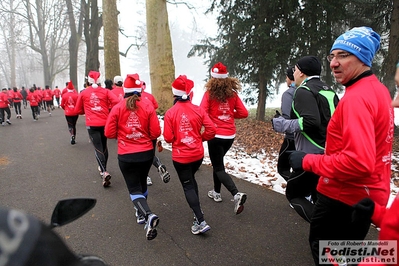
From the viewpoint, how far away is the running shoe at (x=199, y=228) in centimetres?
366

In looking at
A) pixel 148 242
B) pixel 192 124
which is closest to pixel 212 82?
pixel 192 124

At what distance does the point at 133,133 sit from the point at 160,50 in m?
9.01

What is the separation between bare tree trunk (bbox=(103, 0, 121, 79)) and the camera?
44.3 feet

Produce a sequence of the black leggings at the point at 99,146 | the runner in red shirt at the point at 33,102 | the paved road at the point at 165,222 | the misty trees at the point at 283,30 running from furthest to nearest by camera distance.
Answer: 1. the runner in red shirt at the point at 33,102
2. the misty trees at the point at 283,30
3. the black leggings at the point at 99,146
4. the paved road at the point at 165,222

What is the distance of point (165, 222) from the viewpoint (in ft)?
13.5

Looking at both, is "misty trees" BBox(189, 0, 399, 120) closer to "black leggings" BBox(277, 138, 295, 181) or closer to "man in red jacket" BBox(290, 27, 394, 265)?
"black leggings" BBox(277, 138, 295, 181)

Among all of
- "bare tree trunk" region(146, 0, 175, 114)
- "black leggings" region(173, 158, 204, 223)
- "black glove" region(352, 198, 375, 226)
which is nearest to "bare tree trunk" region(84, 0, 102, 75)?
"bare tree trunk" region(146, 0, 175, 114)

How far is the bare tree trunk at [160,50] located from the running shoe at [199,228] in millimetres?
9115

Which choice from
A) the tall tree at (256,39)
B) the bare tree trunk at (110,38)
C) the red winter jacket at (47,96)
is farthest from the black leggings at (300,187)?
the red winter jacket at (47,96)

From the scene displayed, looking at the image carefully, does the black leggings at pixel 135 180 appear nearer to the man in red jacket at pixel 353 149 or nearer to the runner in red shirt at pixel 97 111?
the runner in red shirt at pixel 97 111

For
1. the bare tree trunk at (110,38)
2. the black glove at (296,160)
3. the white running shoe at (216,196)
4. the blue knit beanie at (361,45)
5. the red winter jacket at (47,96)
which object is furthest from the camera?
the red winter jacket at (47,96)

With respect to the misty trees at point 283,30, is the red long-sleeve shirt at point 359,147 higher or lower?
lower

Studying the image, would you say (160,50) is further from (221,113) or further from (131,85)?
(131,85)

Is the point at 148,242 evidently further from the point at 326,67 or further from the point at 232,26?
the point at 326,67
